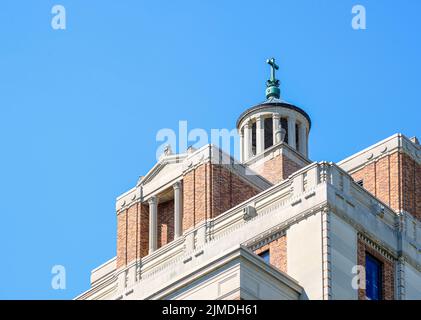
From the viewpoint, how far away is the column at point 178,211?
89312 millimetres

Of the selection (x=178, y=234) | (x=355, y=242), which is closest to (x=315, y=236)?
(x=355, y=242)

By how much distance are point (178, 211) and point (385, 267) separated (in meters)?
11.1

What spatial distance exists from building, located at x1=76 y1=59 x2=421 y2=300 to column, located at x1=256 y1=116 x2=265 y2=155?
3333 millimetres

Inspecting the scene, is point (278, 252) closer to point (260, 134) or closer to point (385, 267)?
point (385, 267)

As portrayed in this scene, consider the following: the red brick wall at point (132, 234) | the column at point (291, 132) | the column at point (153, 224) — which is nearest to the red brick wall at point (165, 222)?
the column at point (153, 224)

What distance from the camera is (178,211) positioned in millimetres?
89500

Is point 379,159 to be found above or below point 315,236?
above

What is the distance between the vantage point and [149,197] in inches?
3600

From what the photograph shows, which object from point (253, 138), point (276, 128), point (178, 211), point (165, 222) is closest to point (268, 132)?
point (253, 138)

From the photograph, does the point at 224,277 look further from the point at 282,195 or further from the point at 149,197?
the point at 149,197

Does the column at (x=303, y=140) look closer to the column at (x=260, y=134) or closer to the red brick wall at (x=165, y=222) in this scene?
the column at (x=260, y=134)

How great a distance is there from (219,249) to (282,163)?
1341 cm

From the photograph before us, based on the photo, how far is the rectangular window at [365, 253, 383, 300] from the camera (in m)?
81.6

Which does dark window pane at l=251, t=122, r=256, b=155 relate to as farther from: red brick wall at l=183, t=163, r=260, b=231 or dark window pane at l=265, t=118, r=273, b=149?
red brick wall at l=183, t=163, r=260, b=231
